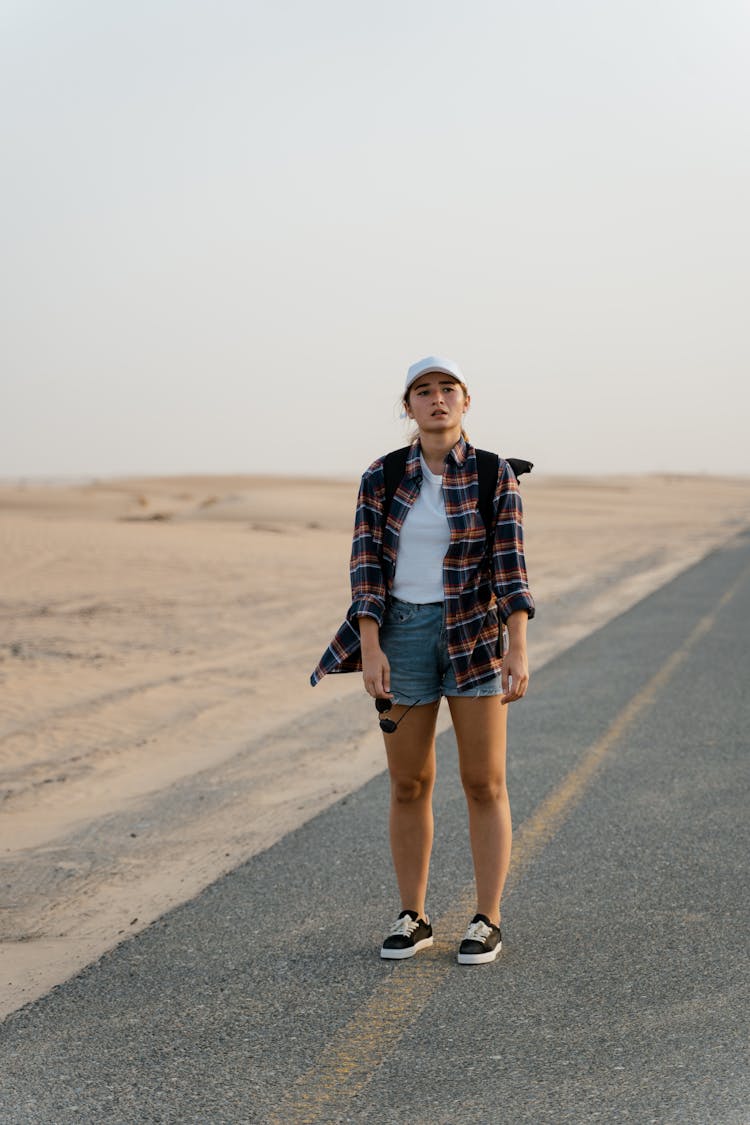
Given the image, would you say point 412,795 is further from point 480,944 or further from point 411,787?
point 480,944

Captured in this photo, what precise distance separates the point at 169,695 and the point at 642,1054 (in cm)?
770

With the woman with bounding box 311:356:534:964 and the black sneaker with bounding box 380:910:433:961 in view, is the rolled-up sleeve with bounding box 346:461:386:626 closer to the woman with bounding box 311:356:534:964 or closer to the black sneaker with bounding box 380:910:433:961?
the woman with bounding box 311:356:534:964

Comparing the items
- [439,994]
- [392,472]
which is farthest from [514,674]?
[439,994]

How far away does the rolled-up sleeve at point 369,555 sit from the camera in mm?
4184

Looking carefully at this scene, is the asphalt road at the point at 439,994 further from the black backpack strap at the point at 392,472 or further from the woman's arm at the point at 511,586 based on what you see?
the black backpack strap at the point at 392,472

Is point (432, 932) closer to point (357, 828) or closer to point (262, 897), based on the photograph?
point (262, 897)

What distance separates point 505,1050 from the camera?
12.0 ft

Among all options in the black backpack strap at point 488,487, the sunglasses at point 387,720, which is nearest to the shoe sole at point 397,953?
the sunglasses at point 387,720

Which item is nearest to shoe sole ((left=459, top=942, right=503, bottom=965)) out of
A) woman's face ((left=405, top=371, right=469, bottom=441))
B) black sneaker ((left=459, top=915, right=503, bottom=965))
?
black sneaker ((left=459, top=915, right=503, bottom=965))

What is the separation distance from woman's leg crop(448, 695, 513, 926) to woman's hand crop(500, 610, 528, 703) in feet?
0.39

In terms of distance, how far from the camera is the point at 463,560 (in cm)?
415

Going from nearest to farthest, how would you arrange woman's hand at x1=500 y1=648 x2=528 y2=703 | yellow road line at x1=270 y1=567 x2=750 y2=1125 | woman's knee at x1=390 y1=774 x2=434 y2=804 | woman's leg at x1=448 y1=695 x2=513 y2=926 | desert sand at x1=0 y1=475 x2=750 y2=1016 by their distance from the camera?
1. yellow road line at x1=270 y1=567 x2=750 y2=1125
2. woman's hand at x1=500 y1=648 x2=528 y2=703
3. woman's leg at x1=448 y1=695 x2=513 y2=926
4. woman's knee at x1=390 y1=774 x2=434 y2=804
5. desert sand at x1=0 y1=475 x2=750 y2=1016

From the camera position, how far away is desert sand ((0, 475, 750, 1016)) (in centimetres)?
552

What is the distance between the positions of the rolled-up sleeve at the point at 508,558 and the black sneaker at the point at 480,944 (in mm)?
1152
